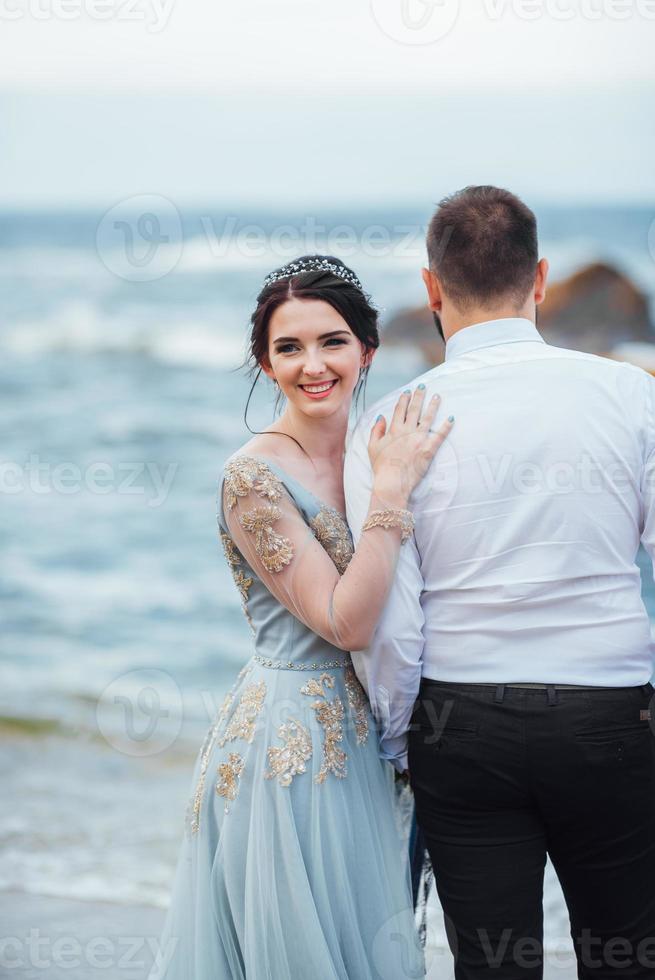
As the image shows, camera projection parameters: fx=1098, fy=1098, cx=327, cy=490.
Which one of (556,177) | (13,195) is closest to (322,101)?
(556,177)

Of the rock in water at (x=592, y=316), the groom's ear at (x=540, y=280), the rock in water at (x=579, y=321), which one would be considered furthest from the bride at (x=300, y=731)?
the rock in water at (x=592, y=316)

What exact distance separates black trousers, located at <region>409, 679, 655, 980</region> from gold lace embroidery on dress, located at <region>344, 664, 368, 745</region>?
199 millimetres

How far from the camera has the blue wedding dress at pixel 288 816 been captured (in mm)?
2051

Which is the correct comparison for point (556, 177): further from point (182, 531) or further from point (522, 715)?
point (522, 715)

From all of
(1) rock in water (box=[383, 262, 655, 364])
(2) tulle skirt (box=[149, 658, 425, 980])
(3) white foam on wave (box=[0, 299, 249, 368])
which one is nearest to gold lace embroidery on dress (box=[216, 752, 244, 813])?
(2) tulle skirt (box=[149, 658, 425, 980])

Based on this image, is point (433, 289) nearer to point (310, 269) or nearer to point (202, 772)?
point (310, 269)

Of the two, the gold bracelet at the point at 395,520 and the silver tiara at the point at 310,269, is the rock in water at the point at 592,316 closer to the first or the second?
the silver tiara at the point at 310,269

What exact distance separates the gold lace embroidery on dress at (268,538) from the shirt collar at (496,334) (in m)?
0.47

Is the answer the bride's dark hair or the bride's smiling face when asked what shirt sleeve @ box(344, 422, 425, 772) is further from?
the bride's dark hair

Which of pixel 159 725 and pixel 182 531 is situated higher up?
pixel 182 531

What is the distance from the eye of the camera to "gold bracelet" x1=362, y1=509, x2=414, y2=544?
1868mm

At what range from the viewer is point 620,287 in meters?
13.3

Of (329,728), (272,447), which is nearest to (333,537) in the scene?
(272,447)

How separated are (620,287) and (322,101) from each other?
532 cm
